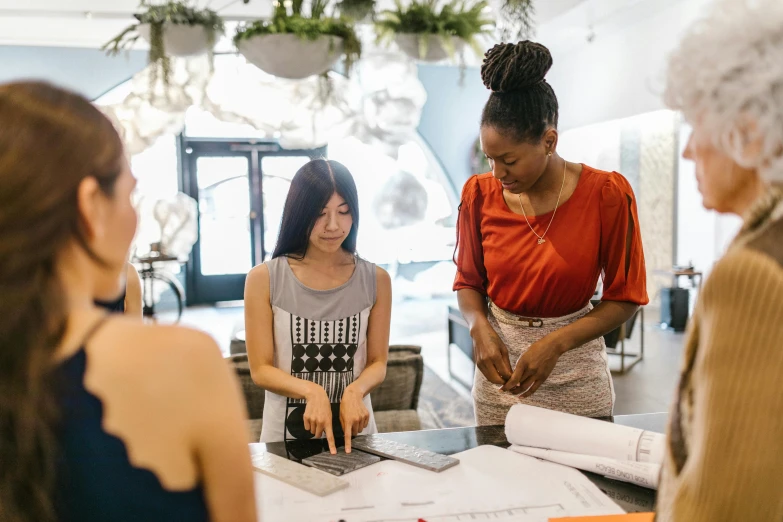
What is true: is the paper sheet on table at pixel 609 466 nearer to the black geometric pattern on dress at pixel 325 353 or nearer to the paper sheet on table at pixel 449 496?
the paper sheet on table at pixel 449 496

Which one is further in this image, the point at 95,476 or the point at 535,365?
the point at 535,365

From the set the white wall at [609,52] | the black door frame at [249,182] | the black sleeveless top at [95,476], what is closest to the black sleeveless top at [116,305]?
the black sleeveless top at [95,476]

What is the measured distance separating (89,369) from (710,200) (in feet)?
2.38

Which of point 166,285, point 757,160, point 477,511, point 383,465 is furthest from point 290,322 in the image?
point 166,285

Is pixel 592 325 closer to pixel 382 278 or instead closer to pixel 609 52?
pixel 382 278

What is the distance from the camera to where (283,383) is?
68.4 inches

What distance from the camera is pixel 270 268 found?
6.39 ft

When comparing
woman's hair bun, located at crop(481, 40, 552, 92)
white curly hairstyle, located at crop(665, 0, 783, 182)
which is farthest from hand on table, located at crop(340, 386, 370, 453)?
white curly hairstyle, located at crop(665, 0, 783, 182)

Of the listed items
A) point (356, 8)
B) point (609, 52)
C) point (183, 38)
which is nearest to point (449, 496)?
point (356, 8)

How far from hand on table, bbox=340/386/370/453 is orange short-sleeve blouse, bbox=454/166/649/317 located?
0.56 metres

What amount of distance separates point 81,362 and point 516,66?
1.44m

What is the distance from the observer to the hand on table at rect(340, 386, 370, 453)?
1.52 metres

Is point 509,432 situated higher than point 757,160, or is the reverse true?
point 757,160

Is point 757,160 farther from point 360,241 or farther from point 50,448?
point 360,241
